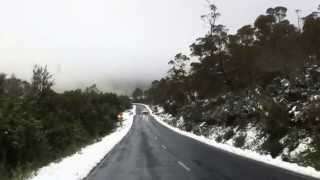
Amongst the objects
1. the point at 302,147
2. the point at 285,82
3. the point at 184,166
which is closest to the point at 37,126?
the point at 184,166

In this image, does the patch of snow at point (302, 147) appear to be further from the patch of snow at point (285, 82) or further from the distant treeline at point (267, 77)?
the patch of snow at point (285, 82)

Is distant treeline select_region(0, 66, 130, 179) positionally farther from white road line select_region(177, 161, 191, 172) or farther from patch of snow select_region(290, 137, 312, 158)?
patch of snow select_region(290, 137, 312, 158)

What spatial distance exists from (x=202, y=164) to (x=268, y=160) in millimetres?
3079

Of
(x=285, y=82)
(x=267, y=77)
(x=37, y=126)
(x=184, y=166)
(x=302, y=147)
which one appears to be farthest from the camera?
(x=267, y=77)

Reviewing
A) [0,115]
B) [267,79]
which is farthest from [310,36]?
[0,115]

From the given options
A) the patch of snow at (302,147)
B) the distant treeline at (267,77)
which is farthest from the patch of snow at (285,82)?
the patch of snow at (302,147)

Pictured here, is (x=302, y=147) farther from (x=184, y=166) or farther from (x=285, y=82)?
(x=285, y=82)

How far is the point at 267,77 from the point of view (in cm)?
3431

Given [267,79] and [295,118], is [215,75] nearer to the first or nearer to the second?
[267,79]

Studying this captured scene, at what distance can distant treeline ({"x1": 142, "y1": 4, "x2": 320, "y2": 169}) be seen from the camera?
2197 centimetres

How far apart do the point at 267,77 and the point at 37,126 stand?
1951cm

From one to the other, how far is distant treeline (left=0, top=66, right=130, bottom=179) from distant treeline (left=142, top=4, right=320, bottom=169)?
1062cm

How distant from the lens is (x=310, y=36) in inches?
1266

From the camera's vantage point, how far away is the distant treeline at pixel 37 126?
58.5 feet
